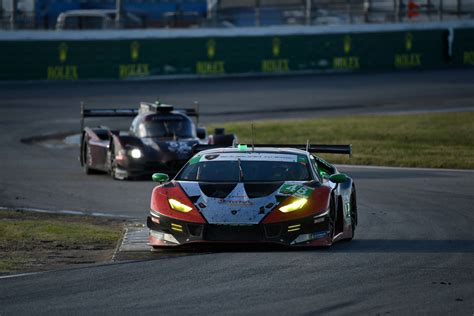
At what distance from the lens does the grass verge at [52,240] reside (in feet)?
41.8

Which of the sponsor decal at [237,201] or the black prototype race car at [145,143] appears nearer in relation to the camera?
the sponsor decal at [237,201]

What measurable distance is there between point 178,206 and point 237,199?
0.63 metres

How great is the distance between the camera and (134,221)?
1688 centimetres

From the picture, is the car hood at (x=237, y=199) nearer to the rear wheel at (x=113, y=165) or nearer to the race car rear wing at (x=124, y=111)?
the rear wheel at (x=113, y=165)

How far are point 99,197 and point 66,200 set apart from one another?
626mm

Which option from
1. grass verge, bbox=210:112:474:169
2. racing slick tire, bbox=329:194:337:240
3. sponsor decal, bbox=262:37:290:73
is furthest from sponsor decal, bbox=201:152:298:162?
sponsor decal, bbox=262:37:290:73

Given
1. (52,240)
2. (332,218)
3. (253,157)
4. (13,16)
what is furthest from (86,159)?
(13,16)

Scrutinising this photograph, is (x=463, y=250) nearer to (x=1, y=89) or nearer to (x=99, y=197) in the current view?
(x=99, y=197)

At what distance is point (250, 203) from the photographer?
12906 millimetres

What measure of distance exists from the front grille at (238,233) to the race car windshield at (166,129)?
10.9m

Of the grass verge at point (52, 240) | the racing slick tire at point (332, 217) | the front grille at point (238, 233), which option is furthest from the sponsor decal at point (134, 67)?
the front grille at point (238, 233)

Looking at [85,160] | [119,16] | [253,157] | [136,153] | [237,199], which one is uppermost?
[119,16]

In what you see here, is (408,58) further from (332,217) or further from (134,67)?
(332,217)

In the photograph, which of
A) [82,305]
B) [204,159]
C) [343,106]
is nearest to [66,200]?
[204,159]
